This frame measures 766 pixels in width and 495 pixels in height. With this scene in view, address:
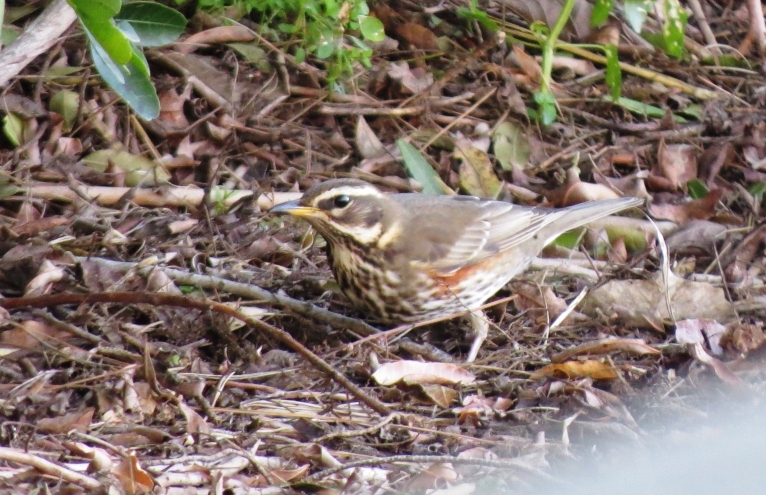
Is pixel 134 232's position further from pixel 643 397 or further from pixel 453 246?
pixel 643 397

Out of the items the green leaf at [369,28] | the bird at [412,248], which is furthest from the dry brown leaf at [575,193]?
the green leaf at [369,28]

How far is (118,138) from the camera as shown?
21.0ft

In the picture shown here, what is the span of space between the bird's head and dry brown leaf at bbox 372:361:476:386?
0.75 m

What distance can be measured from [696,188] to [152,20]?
12.9 ft

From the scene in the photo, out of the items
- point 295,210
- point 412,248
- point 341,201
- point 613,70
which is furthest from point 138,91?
point 613,70

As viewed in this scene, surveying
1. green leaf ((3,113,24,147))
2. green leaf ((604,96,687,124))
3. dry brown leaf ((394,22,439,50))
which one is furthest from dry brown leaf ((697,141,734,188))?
green leaf ((3,113,24,147))

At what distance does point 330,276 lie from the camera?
567 centimetres

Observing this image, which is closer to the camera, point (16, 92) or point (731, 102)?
point (16, 92)

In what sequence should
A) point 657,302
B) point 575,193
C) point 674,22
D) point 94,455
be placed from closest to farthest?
point 94,455, point 657,302, point 575,193, point 674,22

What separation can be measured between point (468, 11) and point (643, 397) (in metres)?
3.87

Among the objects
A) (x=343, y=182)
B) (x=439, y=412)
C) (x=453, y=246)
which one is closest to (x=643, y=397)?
(x=439, y=412)

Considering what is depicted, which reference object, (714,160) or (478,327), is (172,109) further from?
(714,160)

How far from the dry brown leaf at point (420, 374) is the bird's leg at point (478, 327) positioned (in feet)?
1.17

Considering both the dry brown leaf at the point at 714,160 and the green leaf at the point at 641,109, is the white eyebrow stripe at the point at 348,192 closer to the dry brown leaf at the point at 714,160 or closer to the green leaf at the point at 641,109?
the dry brown leaf at the point at 714,160
